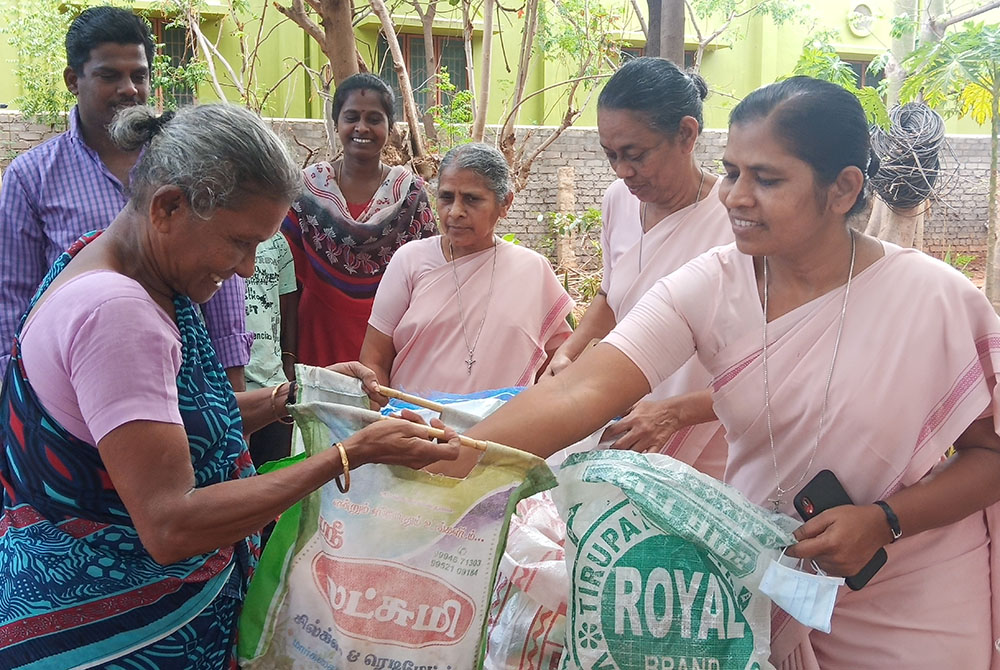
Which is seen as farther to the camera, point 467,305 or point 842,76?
point 842,76

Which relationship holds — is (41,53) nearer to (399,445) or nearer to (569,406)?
(569,406)

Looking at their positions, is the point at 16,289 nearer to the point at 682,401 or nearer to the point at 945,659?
the point at 682,401

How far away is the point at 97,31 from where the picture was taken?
2.76 meters

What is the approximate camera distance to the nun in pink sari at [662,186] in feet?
8.15

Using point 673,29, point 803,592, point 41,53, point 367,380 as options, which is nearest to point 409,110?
point 673,29

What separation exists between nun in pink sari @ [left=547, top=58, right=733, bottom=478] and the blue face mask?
856 mm

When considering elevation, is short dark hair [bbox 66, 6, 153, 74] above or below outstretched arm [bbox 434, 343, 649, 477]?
above

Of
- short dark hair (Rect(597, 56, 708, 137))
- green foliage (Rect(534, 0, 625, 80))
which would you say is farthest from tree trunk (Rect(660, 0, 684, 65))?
green foliage (Rect(534, 0, 625, 80))

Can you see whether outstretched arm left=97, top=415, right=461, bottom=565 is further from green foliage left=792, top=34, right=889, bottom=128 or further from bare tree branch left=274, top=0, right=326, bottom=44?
green foliage left=792, top=34, right=889, bottom=128

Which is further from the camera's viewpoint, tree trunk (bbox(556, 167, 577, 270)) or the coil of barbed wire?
tree trunk (bbox(556, 167, 577, 270))

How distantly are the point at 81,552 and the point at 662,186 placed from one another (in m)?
1.87

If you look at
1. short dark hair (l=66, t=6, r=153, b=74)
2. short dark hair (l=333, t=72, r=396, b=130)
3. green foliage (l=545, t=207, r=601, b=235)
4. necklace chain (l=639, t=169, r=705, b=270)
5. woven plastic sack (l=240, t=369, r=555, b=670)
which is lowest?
green foliage (l=545, t=207, r=601, b=235)

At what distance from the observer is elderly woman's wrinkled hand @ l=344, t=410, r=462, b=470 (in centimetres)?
153

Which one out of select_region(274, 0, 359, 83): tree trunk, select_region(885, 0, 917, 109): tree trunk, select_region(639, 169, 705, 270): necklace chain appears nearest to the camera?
select_region(639, 169, 705, 270): necklace chain
